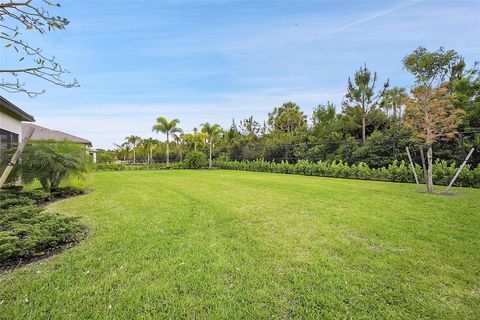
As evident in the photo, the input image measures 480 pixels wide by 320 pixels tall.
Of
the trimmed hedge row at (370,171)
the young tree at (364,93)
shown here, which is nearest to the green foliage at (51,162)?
the trimmed hedge row at (370,171)

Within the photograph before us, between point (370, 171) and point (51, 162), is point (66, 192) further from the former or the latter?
point (370, 171)

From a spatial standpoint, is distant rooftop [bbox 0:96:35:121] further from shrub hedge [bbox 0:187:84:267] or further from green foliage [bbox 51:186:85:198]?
shrub hedge [bbox 0:187:84:267]

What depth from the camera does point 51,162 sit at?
6293 millimetres

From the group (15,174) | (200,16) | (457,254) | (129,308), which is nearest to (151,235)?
(129,308)

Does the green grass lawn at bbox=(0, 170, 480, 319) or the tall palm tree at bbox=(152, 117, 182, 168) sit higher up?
the tall palm tree at bbox=(152, 117, 182, 168)

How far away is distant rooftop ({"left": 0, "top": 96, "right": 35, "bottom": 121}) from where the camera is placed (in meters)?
7.14

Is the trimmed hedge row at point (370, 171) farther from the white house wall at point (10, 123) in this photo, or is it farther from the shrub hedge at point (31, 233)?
the white house wall at point (10, 123)

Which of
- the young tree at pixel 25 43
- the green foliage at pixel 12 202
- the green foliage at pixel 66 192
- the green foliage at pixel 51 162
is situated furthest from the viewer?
the green foliage at pixel 66 192

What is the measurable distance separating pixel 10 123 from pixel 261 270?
11811 mm

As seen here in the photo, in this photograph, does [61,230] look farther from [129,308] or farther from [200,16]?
[200,16]

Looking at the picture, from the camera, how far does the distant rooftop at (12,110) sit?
7.14 m

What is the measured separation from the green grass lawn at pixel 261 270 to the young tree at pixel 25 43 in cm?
177

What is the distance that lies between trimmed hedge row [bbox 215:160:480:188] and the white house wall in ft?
47.2

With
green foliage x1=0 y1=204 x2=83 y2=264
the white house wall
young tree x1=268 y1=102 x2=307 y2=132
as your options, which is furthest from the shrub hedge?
young tree x1=268 y1=102 x2=307 y2=132
